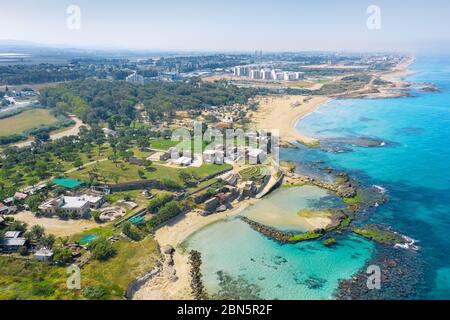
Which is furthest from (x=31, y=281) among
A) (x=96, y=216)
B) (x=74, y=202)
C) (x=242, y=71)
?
(x=242, y=71)

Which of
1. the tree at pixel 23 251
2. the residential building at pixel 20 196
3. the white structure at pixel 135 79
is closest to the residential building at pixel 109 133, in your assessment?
the residential building at pixel 20 196

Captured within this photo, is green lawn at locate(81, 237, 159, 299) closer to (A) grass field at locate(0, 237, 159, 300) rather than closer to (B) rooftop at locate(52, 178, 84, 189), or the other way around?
(A) grass field at locate(0, 237, 159, 300)

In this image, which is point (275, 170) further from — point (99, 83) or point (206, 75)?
point (206, 75)

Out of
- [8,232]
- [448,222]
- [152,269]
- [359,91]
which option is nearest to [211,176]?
[152,269]

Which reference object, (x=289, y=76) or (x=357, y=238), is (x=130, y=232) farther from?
(x=289, y=76)

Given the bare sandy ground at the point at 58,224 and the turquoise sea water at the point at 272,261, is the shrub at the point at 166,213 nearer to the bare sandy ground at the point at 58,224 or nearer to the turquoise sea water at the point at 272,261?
the turquoise sea water at the point at 272,261

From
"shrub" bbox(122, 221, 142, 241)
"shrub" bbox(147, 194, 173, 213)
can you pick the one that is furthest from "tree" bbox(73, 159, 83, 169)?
"shrub" bbox(122, 221, 142, 241)

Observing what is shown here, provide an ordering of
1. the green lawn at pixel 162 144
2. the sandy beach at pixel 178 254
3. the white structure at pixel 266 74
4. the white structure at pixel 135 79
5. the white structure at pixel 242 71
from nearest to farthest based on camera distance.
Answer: the sandy beach at pixel 178 254 < the green lawn at pixel 162 144 < the white structure at pixel 135 79 < the white structure at pixel 266 74 < the white structure at pixel 242 71
